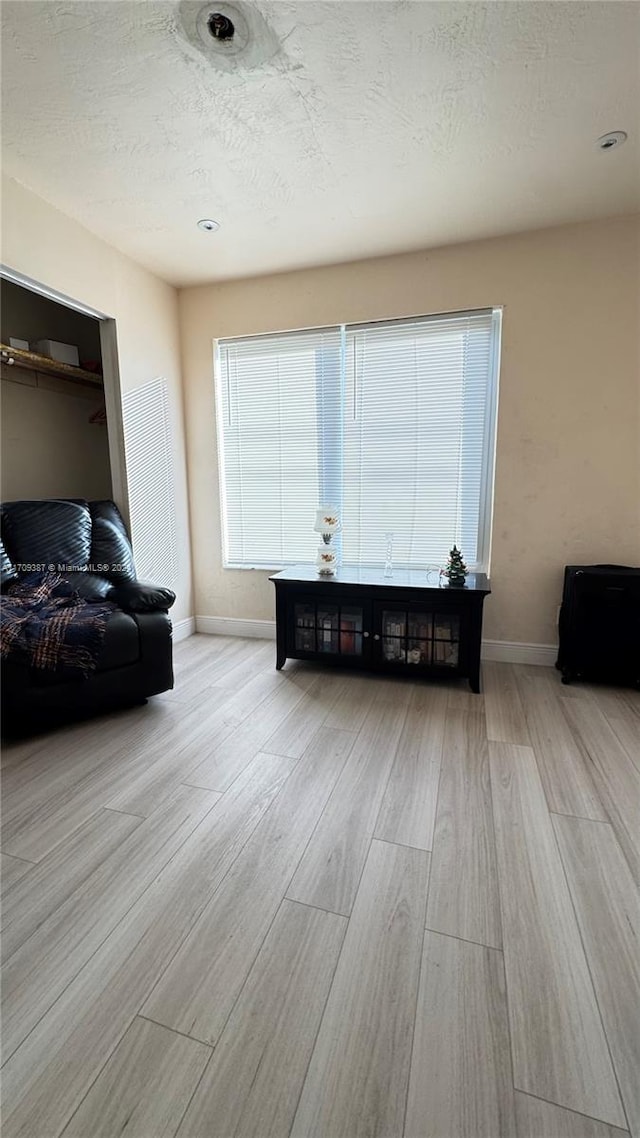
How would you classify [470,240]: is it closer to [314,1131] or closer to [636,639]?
[636,639]

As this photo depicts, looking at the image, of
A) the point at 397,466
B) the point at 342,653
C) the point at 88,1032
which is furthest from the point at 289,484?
the point at 88,1032

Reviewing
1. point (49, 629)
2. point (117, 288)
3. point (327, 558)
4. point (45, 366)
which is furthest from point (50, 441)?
point (327, 558)

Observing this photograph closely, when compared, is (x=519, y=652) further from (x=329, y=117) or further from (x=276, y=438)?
(x=329, y=117)

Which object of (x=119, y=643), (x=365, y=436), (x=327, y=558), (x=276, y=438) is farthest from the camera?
(x=276, y=438)

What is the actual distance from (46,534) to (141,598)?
730mm

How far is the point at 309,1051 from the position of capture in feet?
2.98

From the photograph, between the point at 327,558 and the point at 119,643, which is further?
the point at 327,558

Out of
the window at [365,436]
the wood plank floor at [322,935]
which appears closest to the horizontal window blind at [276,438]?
the window at [365,436]

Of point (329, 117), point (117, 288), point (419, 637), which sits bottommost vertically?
point (419, 637)

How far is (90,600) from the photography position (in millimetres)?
2496

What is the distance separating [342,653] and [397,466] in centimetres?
134

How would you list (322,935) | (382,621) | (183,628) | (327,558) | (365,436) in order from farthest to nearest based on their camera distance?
(183,628) < (365,436) < (327,558) < (382,621) < (322,935)

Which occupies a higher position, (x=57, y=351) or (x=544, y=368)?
(x=57, y=351)

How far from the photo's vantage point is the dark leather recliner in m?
2.02
